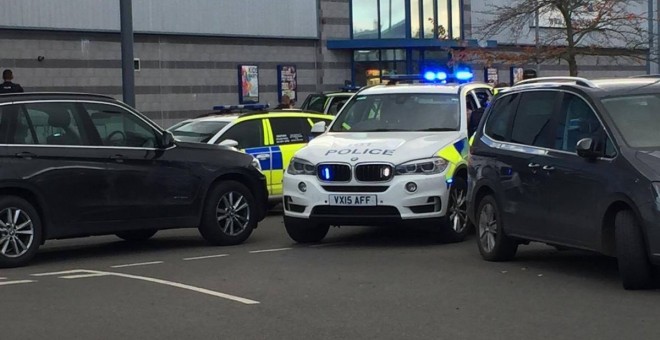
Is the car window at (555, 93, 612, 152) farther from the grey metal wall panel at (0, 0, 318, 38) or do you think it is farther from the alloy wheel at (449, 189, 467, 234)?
the grey metal wall panel at (0, 0, 318, 38)

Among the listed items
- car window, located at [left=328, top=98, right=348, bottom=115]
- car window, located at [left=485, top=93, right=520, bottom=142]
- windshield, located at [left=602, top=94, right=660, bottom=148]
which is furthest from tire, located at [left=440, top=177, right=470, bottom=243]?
car window, located at [left=328, top=98, right=348, bottom=115]

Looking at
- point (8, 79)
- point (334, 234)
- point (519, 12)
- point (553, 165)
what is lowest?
point (334, 234)

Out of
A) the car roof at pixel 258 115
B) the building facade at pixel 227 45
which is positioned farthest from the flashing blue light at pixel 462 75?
the building facade at pixel 227 45

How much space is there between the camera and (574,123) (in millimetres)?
9336

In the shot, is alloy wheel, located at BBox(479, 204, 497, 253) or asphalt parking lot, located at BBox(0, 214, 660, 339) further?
alloy wheel, located at BBox(479, 204, 497, 253)

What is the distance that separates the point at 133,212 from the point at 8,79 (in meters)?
8.59

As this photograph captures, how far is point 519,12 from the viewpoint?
82.1 feet

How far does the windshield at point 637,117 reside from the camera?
28.3ft

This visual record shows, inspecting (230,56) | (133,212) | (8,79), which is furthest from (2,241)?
(230,56)

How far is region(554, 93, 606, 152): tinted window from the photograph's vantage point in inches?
356

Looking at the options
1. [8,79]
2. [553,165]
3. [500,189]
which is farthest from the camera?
[8,79]

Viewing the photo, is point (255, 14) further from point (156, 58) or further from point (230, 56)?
point (156, 58)

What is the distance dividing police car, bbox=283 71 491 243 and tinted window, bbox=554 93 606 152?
216cm

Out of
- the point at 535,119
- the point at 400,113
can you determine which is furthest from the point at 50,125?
the point at 535,119
